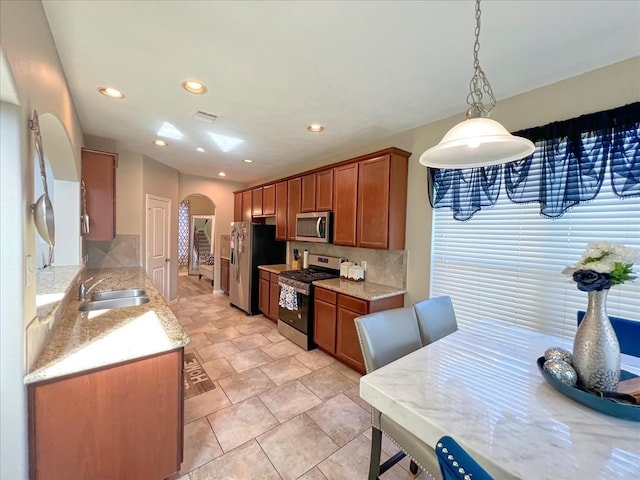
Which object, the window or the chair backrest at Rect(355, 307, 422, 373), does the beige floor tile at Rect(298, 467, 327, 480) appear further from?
the window

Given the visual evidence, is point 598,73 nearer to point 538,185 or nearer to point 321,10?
point 538,185

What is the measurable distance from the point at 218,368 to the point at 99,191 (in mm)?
2438

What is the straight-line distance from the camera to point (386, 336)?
157 centimetres

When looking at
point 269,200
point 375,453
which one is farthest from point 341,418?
point 269,200

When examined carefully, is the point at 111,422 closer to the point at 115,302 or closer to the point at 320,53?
the point at 115,302

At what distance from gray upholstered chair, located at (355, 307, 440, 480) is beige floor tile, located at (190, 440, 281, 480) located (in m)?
0.66

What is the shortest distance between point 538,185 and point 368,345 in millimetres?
1780

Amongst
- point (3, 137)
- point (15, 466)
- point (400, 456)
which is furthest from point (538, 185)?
point (15, 466)

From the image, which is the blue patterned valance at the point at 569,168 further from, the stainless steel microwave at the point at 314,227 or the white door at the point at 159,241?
the white door at the point at 159,241

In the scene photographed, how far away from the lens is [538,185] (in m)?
2.01

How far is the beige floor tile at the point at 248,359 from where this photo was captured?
2.86 metres

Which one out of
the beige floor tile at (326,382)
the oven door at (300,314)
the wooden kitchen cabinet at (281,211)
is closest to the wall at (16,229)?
the beige floor tile at (326,382)

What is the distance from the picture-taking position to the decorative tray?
A: 2.97 feet

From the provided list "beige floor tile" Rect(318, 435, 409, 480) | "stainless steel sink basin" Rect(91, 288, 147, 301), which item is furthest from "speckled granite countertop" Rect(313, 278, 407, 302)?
"stainless steel sink basin" Rect(91, 288, 147, 301)
